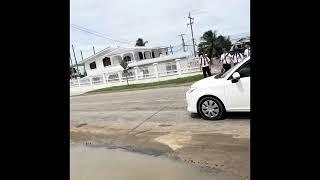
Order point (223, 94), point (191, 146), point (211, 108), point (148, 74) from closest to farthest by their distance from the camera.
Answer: point (191, 146)
point (223, 94)
point (211, 108)
point (148, 74)

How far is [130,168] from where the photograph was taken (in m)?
6.28

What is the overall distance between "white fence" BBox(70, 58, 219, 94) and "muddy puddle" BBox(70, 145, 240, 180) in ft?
74.0

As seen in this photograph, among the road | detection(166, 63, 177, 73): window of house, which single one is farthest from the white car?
detection(166, 63, 177, 73): window of house

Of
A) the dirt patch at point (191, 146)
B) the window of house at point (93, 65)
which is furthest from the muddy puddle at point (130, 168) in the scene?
the window of house at point (93, 65)

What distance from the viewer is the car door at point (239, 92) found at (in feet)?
27.7

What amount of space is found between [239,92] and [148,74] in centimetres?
2426

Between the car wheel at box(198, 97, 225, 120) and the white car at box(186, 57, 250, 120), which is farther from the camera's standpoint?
the car wheel at box(198, 97, 225, 120)

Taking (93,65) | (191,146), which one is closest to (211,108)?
(191,146)

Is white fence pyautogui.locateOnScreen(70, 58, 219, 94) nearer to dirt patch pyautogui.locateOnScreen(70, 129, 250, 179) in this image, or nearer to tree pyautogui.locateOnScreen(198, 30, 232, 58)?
dirt patch pyautogui.locateOnScreen(70, 129, 250, 179)

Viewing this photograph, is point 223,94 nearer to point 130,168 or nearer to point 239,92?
point 239,92

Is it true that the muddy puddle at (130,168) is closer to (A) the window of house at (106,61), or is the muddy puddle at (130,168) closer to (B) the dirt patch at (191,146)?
(B) the dirt patch at (191,146)

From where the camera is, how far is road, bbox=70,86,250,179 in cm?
613

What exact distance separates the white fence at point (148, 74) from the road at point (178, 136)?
59.2ft
